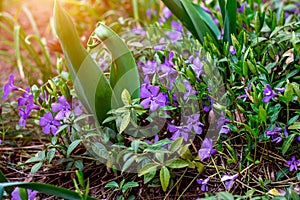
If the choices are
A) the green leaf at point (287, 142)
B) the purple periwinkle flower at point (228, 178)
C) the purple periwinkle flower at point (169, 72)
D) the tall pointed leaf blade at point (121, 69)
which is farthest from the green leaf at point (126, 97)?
the green leaf at point (287, 142)

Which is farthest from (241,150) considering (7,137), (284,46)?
(7,137)

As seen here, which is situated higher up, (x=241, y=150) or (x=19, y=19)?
(x=19, y=19)

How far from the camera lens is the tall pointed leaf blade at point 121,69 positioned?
1276 millimetres

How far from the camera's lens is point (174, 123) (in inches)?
54.1

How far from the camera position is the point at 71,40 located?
4.06 feet

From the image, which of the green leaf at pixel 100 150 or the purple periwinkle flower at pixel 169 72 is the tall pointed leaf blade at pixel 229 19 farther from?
the green leaf at pixel 100 150

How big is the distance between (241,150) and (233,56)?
0.33 meters

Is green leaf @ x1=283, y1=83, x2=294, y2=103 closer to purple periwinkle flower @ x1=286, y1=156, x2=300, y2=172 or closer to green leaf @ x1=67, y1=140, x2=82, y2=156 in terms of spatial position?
purple periwinkle flower @ x1=286, y1=156, x2=300, y2=172

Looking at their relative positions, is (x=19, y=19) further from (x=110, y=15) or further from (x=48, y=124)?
(x=48, y=124)

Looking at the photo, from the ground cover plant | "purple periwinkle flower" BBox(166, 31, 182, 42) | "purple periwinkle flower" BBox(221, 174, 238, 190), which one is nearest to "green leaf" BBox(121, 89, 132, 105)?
the ground cover plant

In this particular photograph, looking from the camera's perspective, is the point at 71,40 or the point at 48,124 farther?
the point at 48,124

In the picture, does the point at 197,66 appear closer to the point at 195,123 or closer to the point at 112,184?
the point at 195,123

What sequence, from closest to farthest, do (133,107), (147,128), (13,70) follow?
(133,107) < (147,128) < (13,70)

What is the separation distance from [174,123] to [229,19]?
17.6 inches
